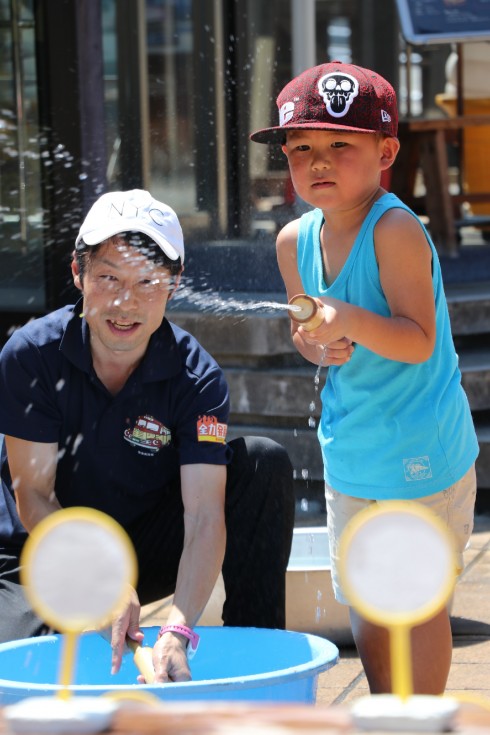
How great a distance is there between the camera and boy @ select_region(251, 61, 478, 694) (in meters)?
2.41

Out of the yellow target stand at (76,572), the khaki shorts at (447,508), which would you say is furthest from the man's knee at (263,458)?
the yellow target stand at (76,572)

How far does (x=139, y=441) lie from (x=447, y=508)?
A: 701 mm

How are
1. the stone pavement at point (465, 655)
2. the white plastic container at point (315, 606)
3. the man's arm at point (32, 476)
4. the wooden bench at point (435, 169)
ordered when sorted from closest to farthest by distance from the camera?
the man's arm at point (32, 476)
the stone pavement at point (465, 655)
the white plastic container at point (315, 606)
the wooden bench at point (435, 169)

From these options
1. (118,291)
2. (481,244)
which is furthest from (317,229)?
(481,244)

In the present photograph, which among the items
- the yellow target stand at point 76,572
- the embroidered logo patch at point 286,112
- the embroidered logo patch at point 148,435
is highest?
the embroidered logo patch at point 286,112

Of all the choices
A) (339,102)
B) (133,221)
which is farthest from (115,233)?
(339,102)

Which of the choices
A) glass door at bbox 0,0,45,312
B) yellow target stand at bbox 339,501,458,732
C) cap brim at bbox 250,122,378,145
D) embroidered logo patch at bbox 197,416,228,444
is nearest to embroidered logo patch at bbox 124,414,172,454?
embroidered logo patch at bbox 197,416,228,444

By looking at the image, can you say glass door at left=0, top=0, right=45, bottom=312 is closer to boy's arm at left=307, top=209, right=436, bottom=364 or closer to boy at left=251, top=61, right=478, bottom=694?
boy at left=251, top=61, right=478, bottom=694

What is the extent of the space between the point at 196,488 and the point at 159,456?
0.16 meters

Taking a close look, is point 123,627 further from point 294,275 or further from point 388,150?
point 388,150

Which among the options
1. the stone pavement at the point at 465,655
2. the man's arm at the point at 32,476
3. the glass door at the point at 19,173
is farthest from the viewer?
the glass door at the point at 19,173

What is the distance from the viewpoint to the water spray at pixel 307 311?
7.18 feet

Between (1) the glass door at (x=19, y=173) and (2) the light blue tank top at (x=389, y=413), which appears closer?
(2) the light blue tank top at (x=389, y=413)

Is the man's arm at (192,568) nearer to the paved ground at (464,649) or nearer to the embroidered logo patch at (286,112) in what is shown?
the paved ground at (464,649)
